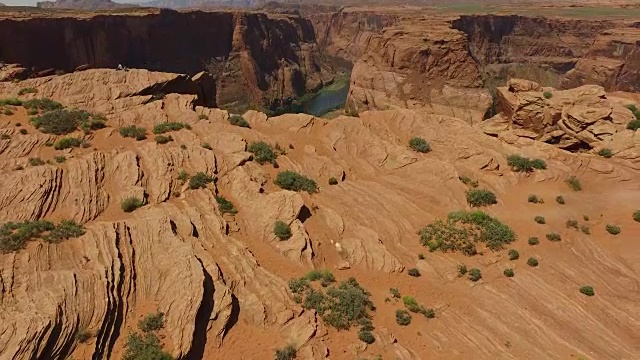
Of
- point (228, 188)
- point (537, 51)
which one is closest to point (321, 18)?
point (537, 51)

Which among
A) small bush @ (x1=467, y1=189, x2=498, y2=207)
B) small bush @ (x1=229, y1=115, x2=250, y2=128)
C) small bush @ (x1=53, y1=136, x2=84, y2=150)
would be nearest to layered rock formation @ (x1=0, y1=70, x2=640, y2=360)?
small bush @ (x1=53, y1=136, x2=84, y2=150)

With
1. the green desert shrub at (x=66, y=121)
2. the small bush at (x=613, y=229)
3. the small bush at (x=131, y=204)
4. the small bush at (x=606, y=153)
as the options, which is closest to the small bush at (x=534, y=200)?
the small bush at (x=613, y=229)

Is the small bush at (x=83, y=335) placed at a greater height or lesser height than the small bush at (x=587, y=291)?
greater

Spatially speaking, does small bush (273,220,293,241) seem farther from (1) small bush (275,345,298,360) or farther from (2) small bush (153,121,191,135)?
(2) small bush (153,121,191,135)

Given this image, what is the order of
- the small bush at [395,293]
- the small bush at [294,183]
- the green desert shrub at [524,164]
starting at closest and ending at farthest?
1. the small bush at [395,293]
2. the small bush at [294,183]
3. the green desert shrub at [524,164]

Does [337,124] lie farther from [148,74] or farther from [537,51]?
[537,51]

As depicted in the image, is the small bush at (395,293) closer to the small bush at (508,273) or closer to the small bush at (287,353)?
the small bush at (508,273)

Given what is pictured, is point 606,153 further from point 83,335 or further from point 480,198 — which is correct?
point 83,335
